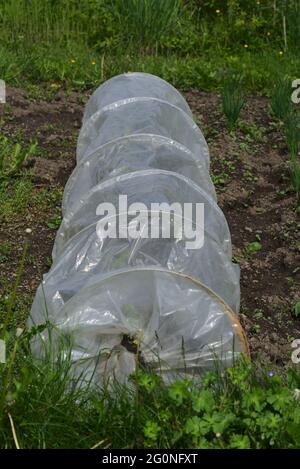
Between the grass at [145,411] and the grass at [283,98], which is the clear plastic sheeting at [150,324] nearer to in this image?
the grass at [145,411]

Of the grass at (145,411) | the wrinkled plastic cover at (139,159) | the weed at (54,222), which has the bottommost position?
the weed at (54,222)

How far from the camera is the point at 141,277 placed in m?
3.43

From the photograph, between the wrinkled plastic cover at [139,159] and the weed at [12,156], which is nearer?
the wrinkled plastic cover at [139,159]

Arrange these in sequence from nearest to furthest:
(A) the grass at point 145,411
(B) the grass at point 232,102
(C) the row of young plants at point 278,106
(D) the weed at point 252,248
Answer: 1. (A) the grass at point 145,411
2. (D) the weed at point 252,248
3. (C) the row of young plants at point 278,106
4. (B) the grass at point 232,102

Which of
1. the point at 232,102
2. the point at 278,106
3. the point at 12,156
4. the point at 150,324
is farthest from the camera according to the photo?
the point at 278,106

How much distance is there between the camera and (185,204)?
402cm

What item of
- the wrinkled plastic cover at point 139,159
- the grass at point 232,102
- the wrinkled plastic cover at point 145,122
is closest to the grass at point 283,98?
the grass at point 232,102

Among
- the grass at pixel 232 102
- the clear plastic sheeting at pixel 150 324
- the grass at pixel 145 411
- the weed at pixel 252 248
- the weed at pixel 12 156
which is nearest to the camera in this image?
the grass at pixel 145 411

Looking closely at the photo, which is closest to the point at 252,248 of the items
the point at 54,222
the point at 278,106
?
the point at 54,222

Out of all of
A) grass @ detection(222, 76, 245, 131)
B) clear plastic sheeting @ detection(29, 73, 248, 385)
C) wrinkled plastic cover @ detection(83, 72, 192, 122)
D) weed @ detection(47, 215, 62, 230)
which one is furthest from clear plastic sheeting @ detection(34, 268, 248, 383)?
grass @ detection(222, 76, 245, 131)

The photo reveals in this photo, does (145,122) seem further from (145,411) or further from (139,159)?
(145,411)

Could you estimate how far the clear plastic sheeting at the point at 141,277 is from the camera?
134 inches

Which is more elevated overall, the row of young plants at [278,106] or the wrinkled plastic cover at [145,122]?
the wrinkled plastic cover at [145,122]
